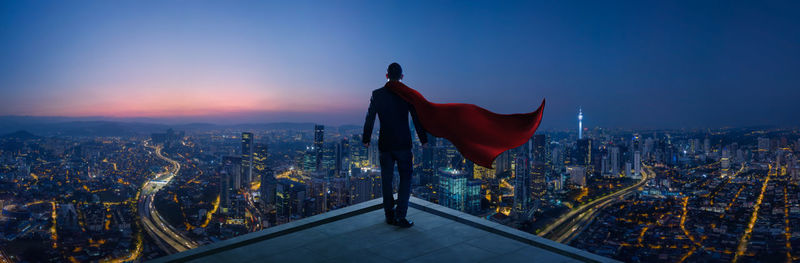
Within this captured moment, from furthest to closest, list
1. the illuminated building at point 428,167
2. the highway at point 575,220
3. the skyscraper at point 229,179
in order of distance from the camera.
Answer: the illuminated building at point 428,167, the skyscraper at point 229,179, the highway at point 575,220

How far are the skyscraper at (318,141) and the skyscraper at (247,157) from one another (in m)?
6.49

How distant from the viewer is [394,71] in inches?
132

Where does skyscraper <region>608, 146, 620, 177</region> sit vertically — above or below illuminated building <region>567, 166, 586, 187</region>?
above

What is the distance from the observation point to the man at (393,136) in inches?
130

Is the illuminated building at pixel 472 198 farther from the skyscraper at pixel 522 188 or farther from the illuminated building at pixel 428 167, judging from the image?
the illuminated building at pixel 428 167

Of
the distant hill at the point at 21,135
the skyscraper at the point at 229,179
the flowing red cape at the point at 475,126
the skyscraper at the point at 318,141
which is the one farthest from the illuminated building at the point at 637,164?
the distant hill at the point at 21,135

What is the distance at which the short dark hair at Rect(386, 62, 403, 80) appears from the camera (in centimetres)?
335

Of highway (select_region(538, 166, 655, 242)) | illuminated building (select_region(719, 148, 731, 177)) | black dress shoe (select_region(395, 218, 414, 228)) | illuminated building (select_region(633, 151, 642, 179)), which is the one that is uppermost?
black dress shoe (select_region(395, 218, 414, 228))

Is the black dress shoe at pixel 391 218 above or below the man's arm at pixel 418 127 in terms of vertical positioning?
below

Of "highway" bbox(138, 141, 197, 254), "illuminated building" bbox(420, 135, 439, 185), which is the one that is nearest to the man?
"highway" bbox(138, 141, 197, 254)

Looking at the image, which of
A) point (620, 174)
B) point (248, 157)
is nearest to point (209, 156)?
point (248, 157)

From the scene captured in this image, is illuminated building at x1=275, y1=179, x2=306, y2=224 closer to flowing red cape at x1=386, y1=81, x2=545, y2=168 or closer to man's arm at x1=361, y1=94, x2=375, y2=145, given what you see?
man's arm at x1=361, y1=94, x2=375, y2=145

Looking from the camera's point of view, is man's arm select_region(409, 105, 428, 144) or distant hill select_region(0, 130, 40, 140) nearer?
man's arm select_region(409, 105, 428, 144)

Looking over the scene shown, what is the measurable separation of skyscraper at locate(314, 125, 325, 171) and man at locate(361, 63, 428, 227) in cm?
3599
